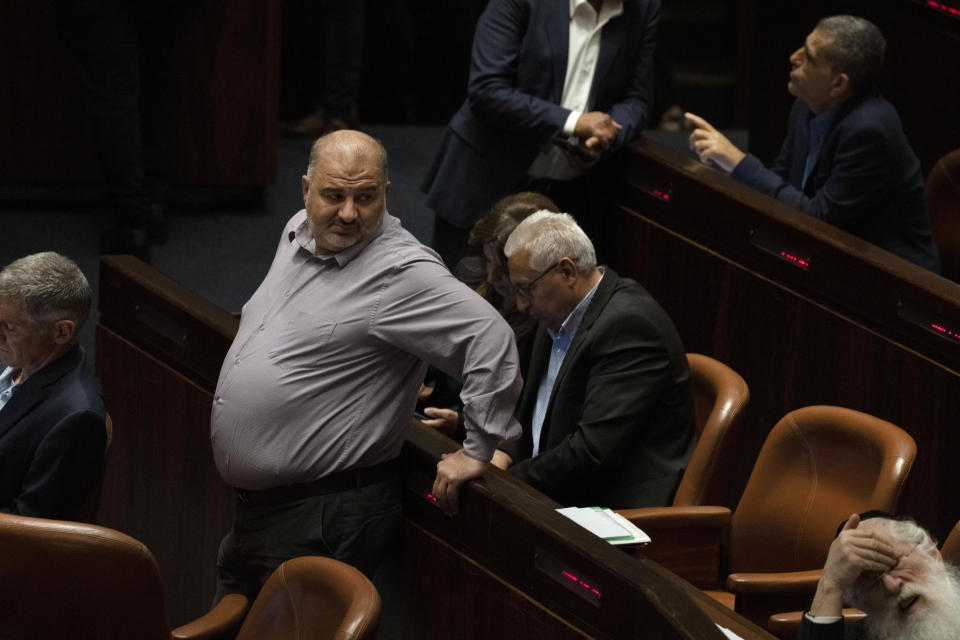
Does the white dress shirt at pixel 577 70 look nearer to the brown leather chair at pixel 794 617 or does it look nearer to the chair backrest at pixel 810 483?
the chair backrest at pixel 810 483

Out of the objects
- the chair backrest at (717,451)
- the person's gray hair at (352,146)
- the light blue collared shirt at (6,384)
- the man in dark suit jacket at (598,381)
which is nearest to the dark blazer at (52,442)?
the light blue collared shirt at (6,384)

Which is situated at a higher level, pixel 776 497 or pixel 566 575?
pixel 566 575

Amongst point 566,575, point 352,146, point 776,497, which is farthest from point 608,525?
point 352,146

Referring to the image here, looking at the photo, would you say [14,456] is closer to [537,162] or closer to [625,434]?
[625,434]

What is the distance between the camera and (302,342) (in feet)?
8.65

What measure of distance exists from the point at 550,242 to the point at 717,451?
527 millimetres

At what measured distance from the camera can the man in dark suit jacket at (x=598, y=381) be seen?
2.96 meters

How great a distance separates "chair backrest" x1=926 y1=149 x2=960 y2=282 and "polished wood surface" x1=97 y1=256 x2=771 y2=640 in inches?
81.6

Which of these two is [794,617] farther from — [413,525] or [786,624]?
[413,525]

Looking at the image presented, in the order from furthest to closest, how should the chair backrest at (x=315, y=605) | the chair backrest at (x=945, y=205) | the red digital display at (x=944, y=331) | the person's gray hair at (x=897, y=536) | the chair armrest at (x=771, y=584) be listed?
the chair backrest at (x=945, y=205)
the red digital display at (x=944, y=331)
the chair armrest at (x=771, y=584)
the person's gray hair at (x=897, y=536)
the chair backrest at (x=315, y=605)

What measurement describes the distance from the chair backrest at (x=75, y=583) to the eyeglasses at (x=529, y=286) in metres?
1.01

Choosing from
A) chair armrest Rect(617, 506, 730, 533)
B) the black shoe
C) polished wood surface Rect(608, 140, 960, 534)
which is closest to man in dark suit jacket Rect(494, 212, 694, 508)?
chair armrest Rect(617, 506, 730, 533)

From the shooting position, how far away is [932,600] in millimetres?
2361

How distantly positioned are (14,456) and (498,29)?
5.54 ft
